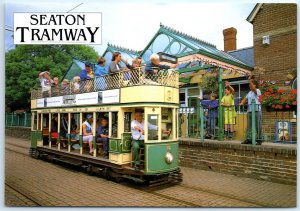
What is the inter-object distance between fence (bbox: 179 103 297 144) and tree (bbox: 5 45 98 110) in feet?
10.8

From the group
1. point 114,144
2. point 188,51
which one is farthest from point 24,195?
point 188,51

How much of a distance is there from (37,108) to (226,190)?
21.7 feet

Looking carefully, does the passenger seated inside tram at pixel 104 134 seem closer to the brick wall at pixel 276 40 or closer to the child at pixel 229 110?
the child at pixel 229 110

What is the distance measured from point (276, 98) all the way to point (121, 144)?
12.4 ft

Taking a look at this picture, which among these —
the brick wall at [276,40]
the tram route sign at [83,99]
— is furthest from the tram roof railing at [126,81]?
the brick wall at [276,40]

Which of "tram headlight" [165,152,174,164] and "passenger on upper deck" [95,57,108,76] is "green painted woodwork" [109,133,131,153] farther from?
"passenger on upper deck" [95,57,108,76]

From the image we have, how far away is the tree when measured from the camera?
6.39m

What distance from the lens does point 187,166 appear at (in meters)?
8.07

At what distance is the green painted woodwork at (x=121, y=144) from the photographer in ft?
21.5

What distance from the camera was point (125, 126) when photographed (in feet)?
22.8

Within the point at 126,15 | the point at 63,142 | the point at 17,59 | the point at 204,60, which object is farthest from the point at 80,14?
the point at 63,142

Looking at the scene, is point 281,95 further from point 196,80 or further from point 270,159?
point 196,80

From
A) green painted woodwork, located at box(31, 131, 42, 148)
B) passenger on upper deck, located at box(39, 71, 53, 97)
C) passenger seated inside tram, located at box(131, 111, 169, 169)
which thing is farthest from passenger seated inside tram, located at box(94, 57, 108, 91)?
green painted woodwork, located at box(31, 131, 42, 148)

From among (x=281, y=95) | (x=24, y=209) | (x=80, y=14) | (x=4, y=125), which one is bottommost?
(x=24, y=209)
